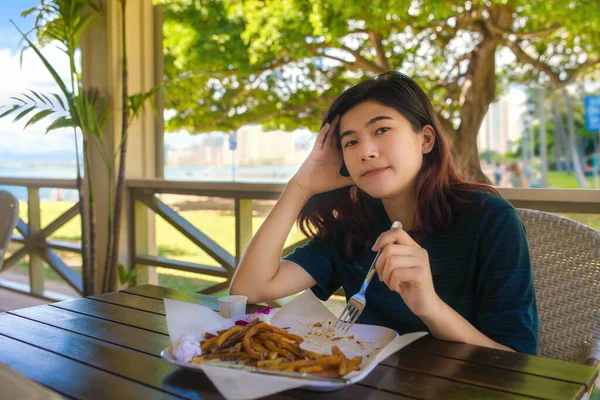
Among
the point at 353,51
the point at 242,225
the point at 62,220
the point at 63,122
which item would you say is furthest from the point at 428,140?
the point at 353,51

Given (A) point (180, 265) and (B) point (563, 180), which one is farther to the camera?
(B) point (563, 180)

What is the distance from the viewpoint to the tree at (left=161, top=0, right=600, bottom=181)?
666 centimetres

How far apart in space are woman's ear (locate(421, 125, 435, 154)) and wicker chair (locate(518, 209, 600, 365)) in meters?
0.34

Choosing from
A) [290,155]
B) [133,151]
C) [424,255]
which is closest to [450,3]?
[133,151]

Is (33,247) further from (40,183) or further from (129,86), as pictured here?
(129,86)

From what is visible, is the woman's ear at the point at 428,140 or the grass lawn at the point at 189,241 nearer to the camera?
the woman's ear at the point at 428,140

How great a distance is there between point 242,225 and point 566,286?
2.03 meters

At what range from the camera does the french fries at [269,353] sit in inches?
35.8

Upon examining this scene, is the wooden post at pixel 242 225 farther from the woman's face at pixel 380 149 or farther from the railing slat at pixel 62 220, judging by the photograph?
the woman's face at pixel 380 149

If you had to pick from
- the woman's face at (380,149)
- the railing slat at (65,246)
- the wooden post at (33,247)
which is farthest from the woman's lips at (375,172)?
the wooden post at (33,247)

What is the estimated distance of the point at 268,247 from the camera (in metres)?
1.53

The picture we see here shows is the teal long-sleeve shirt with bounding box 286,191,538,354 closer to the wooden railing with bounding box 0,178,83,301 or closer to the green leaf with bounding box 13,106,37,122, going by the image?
the green leaf with bounding box 13,106,37,122

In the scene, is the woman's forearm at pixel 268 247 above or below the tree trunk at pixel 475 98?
below

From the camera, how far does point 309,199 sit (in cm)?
165
